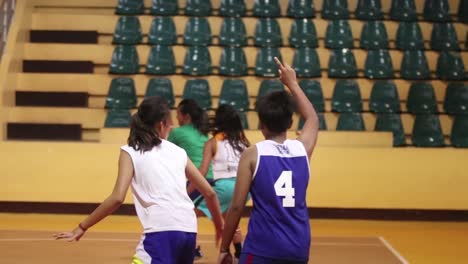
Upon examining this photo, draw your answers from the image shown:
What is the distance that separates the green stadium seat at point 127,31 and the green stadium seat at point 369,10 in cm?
402

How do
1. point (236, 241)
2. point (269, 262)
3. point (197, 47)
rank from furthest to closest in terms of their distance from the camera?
point (197, 47)
point (236, 241)
point (269, 262)

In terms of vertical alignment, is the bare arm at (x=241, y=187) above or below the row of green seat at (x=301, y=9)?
below

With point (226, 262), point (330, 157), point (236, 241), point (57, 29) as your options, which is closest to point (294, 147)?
point (226, 262)

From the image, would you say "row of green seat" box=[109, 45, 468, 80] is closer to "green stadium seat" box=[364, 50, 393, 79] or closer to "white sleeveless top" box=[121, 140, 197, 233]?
"green stadium seat" box=[364, 50, 393, 79]

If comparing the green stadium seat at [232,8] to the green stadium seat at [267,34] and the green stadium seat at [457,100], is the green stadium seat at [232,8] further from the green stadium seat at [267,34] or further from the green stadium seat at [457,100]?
the green stadium seat at [457,100]

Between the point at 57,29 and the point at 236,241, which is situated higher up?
the point at 57,29

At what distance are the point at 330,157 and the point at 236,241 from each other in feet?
15.2

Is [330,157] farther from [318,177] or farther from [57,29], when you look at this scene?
[57,29]

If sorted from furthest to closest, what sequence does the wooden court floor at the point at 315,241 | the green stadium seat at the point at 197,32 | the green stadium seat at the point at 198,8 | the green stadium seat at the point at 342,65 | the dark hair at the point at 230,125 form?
the green stadium seat at the point at 198,8
the green stadium seat at the point at 197,32
the green stadium seat at the point at 342,65
the wooden court floor at the point at 315,241
the dark hair at the point at 230,125

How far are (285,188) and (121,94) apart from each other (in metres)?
10.4

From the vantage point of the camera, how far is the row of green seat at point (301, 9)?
15.9 m

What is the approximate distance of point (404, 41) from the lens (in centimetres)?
1546

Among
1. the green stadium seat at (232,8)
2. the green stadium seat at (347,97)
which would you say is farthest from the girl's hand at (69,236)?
the green stadium seat at (232,8)

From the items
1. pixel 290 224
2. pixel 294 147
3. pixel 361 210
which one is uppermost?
pixel 294 147
